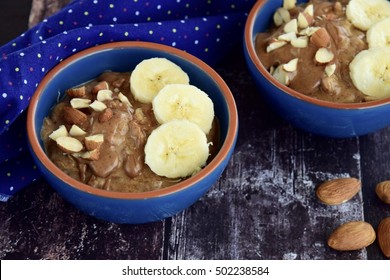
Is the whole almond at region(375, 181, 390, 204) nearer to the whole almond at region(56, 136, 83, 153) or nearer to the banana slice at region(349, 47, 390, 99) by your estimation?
the banana slice at region(349, 47, 390, 99)

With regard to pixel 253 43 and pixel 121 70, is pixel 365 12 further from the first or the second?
pixel 121 70

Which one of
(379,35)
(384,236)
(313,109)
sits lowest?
(384,236)

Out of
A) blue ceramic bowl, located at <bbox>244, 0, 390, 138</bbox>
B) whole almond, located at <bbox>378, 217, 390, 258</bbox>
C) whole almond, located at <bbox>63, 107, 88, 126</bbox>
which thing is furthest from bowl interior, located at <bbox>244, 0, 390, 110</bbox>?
whole almond, located at <bbox>63, 107, 88, 126</bbox>

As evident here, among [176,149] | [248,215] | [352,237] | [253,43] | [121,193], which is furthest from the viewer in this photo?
[253,43]

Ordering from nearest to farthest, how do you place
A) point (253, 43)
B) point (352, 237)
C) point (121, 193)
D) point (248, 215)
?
point (121, 193) → point (352, 237) → point (248, 215) → point (253, 43)

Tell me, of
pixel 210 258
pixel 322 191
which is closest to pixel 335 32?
pixel 322 191

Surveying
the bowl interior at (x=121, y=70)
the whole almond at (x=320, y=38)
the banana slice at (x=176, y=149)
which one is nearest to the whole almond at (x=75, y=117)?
the bowl interior at (x=121, y=70)

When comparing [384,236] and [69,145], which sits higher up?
[69,145]

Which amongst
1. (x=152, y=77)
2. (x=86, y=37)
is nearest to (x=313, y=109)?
(x=152, y=77)
